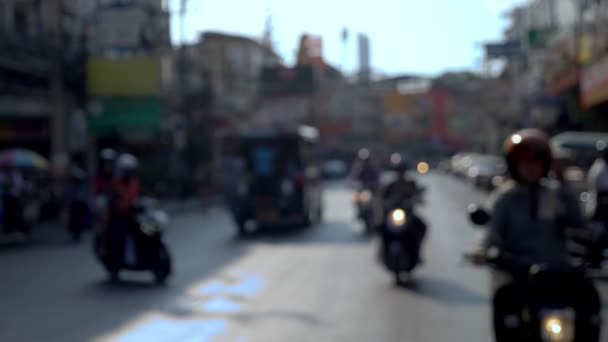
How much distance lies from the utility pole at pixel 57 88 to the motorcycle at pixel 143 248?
17161 mm

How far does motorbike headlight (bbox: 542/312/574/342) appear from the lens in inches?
197

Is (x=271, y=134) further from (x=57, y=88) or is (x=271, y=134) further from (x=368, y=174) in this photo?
(x=57, y=88)

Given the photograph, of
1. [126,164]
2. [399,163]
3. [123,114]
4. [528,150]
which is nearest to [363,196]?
[399,163]

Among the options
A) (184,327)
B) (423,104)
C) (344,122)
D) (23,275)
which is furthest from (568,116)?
(423,104)

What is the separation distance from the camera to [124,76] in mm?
37188

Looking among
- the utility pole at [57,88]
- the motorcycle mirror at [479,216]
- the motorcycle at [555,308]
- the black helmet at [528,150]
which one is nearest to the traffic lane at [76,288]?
the motorcycle mirror at [479,216]

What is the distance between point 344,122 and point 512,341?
Answer: 300 feet

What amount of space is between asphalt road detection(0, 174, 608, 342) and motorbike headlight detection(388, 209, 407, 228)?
2.56ft

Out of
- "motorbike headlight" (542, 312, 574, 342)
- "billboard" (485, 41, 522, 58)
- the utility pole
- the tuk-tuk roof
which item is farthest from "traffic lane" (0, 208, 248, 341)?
the utility pole

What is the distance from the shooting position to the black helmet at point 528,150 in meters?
5.75

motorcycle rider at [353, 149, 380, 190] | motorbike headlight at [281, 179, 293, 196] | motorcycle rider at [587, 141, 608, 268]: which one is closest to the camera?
motorcycle rider at [587, 141, 608, 268]

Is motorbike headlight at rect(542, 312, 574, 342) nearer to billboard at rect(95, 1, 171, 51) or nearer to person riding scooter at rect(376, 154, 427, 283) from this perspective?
person riding scooter at rect(376, 154, 427, 283)

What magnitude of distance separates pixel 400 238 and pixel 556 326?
8.17 m

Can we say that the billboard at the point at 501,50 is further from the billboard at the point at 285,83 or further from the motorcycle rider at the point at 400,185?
the billboard at the point at 285,83
